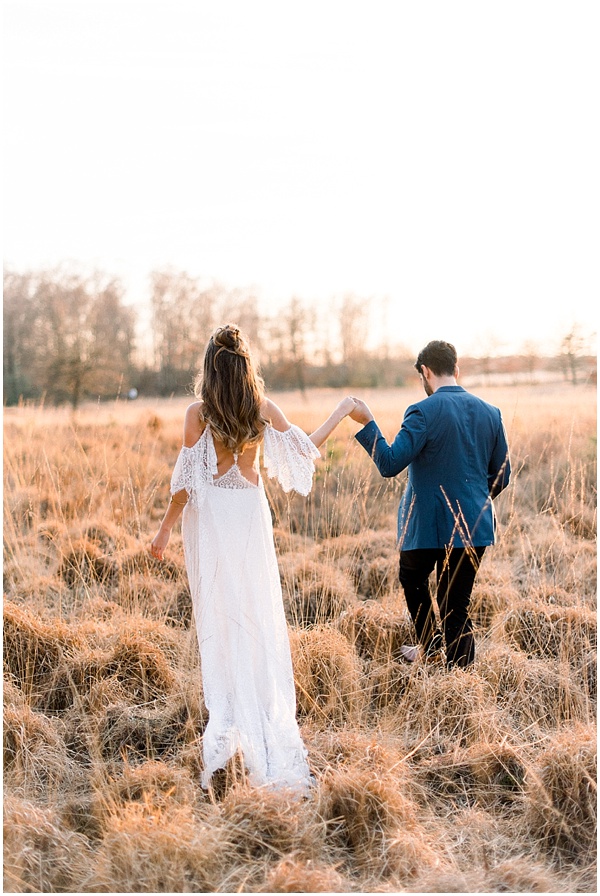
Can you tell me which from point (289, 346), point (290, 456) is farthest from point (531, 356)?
point (290, 456)

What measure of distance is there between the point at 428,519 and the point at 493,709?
3.10 ft

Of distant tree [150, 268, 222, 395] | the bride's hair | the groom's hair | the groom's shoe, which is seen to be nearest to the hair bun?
the bride's hair

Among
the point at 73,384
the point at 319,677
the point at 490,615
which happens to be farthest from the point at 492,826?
the point at 73,384

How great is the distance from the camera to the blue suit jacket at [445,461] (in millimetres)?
3656

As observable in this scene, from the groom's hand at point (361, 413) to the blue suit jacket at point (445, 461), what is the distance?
35 millimetres

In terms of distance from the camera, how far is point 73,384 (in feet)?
61.9

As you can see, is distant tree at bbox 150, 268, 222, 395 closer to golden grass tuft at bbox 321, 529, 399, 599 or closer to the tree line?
the tree line

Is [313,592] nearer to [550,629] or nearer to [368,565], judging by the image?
[368,565]

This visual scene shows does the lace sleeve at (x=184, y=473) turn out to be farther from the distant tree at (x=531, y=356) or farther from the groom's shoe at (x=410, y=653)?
the distant tree at (x=531, y=356)

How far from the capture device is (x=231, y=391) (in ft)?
10.5

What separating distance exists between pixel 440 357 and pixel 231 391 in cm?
118

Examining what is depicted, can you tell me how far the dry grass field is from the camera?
2.64m

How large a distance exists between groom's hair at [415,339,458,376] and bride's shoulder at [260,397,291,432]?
0.91 meters

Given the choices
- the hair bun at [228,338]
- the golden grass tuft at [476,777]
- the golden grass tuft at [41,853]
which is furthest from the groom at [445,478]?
the golden grass tuft at [41,853]
